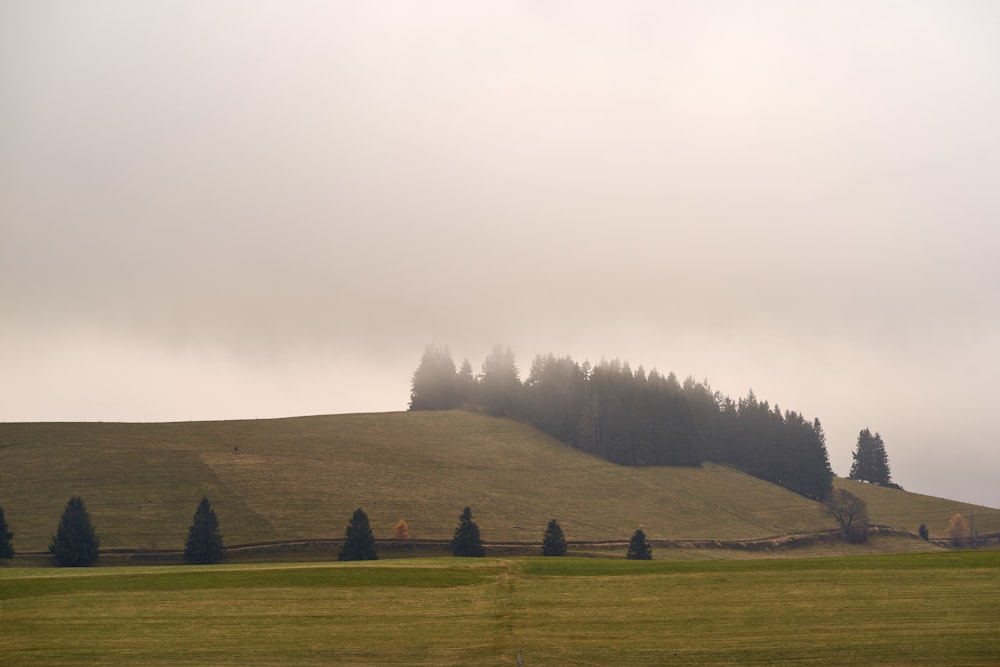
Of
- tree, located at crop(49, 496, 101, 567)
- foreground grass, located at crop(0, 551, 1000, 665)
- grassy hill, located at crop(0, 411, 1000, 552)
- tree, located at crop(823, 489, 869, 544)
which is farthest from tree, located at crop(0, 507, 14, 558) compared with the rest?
tree, located at crop(823, 489, 869, 544)

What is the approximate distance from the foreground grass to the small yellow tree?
111 m

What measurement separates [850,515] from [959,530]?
22.6 meters

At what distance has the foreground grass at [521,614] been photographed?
158 ft

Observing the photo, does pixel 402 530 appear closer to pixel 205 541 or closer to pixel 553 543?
pixel 553 543

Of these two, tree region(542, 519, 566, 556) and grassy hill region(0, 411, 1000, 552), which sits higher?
grassy hill region(0, 411, 1000, 552)

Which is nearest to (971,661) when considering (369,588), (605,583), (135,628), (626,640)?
(626,640)

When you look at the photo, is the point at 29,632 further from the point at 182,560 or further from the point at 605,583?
the point at 182,560

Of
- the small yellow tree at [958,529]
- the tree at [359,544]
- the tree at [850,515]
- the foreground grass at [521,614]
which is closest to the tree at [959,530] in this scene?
the small yellow tree at [958,529]

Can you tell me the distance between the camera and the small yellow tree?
551 ft

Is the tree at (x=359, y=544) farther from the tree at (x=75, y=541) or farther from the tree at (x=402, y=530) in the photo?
the tree at (x=75, y=541)

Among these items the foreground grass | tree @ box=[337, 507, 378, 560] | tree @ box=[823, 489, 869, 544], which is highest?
tree @ box=[823, 489, 869, 544]

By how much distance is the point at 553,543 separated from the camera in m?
113

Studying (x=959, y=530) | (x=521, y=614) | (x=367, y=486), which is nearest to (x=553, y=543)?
(x=367, y=486)

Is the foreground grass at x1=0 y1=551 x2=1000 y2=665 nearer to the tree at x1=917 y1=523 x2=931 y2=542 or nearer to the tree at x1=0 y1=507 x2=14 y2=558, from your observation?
the tree at x1=0 y1=507 x2=14 y2=558
